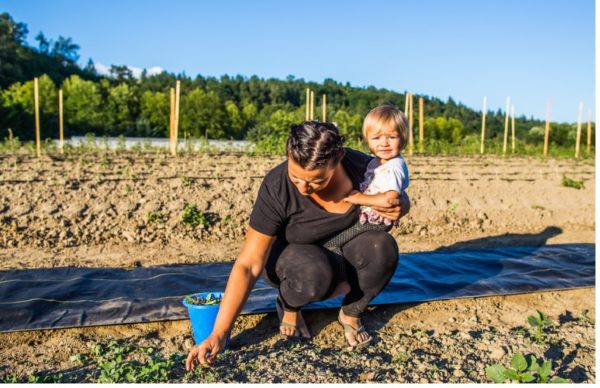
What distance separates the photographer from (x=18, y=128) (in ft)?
72.2

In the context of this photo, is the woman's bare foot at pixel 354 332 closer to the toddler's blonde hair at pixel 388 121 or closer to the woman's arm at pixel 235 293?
the woman's arm at pixel 235 293

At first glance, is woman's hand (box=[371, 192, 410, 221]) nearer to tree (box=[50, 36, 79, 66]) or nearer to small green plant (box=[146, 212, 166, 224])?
small green plant (box=[146, 212, 166, 224])

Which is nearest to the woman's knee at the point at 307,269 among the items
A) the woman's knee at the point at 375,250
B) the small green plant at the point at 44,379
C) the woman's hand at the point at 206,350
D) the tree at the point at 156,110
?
the woman's knee at the point at 375,250

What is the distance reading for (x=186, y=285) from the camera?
300 centimetres

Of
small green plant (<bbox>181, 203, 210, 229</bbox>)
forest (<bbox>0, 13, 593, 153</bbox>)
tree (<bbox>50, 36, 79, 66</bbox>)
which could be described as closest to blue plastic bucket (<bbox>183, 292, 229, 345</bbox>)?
small green plant (<bbox>181, 203, 210, 229</bbox>)

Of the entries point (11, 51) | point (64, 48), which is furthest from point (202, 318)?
point (64, 48)

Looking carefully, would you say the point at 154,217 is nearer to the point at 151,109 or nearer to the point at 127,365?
the point at 127,365

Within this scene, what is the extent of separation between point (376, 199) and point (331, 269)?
14.1 inches

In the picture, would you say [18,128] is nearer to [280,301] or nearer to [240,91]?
[280,301]

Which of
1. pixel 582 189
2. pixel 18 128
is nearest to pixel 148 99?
pixel 18 128

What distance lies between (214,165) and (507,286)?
5749 mm

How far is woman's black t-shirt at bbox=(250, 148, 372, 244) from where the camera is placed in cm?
208

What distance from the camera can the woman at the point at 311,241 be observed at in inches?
73.2

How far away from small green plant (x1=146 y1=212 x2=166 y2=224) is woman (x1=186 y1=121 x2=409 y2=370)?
2619 millimetres
